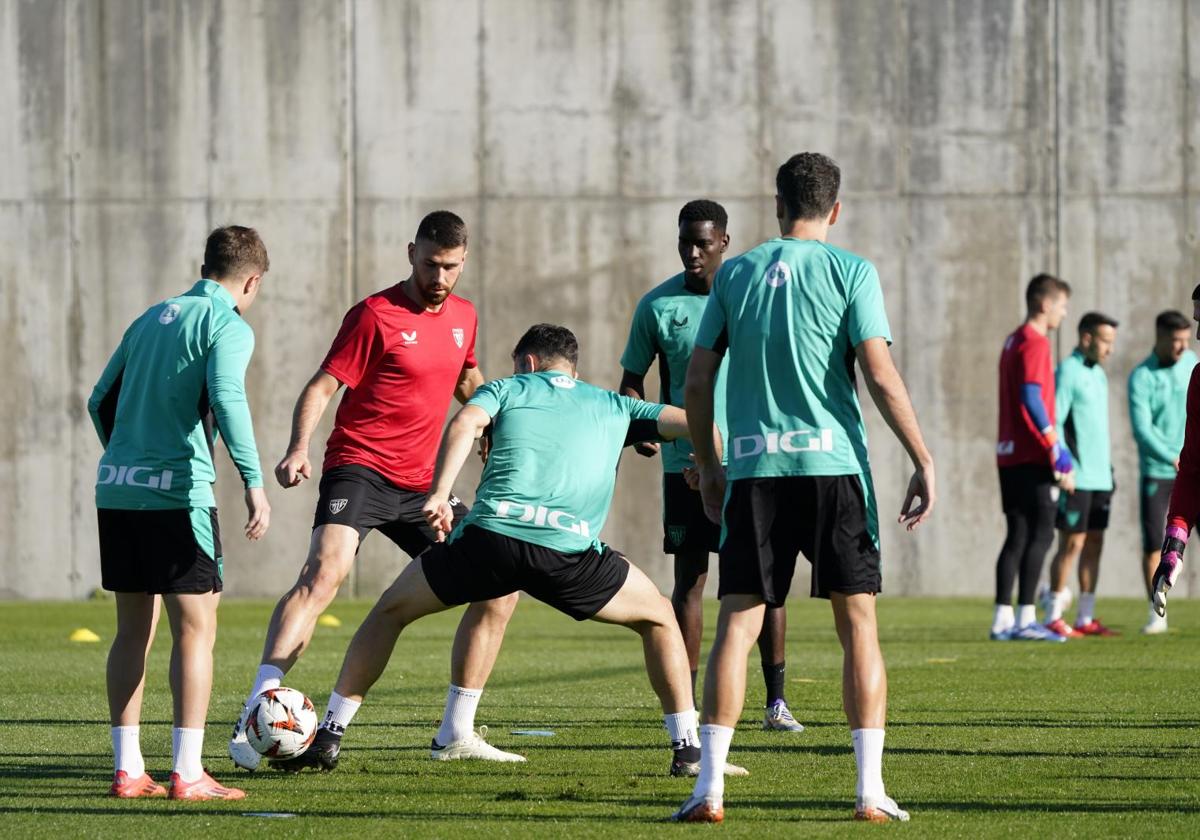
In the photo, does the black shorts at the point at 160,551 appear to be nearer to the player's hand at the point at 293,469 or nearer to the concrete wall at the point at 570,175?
the player's hand at the point at 293,469

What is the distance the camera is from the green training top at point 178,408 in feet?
18.6

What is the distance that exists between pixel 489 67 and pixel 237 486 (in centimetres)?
482

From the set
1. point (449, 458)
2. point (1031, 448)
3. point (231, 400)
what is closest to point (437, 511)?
point (449, 458)

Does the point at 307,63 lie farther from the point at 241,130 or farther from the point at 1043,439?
the point at 1043,439

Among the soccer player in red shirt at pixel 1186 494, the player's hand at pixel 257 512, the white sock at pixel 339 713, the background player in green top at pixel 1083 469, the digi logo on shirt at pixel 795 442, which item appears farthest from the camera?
the background player in green top at pixel 1083 469

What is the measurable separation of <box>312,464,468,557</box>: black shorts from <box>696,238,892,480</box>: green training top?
201 cm

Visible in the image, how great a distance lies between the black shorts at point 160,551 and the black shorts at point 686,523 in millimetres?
2177

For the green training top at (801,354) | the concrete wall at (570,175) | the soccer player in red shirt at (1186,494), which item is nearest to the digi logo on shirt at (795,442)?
the green training top at (801,354)

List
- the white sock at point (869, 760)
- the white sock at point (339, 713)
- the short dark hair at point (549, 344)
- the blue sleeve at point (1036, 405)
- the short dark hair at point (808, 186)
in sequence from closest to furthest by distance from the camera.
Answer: the white sock at point (869, 760), the short dark hair at point (808, 186), the short dark hair at point (549, 344), the white sock at point (339, 713), the blue sleeve at point (1036, 405)

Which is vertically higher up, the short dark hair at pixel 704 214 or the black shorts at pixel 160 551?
the short dark hair at pixel 704 214

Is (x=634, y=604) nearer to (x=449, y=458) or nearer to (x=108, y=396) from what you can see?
(x=449, y=458)

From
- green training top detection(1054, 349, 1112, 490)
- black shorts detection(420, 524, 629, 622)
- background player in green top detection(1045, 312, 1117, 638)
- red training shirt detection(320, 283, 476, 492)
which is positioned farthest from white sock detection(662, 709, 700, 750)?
green training top detection(1054, 349, 1112, 490)

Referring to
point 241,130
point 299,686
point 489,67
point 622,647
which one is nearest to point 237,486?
point 241,130

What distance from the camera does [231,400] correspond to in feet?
18.5
